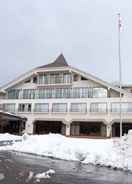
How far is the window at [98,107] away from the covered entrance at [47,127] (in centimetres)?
712

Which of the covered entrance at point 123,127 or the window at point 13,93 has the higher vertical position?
the window at point 13,93

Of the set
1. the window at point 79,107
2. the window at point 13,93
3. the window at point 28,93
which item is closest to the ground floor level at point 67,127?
the window at point 79,107

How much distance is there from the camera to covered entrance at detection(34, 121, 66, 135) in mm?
53006

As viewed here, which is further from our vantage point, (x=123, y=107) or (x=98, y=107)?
(x=98, y=107)

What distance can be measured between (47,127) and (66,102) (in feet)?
23.7

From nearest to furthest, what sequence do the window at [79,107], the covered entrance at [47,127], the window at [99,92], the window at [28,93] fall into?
the window at [79,107] → the window at [99,92] → the covered entrance at [47,127] → the window at [28,93]

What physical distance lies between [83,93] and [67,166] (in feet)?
111

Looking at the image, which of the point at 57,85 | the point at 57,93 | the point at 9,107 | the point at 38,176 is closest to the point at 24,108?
the point at 9,107

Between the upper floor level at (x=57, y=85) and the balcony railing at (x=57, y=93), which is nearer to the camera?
the upper floor level at (x=57, y=85)

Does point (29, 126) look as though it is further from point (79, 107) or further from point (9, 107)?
point (79, 107)

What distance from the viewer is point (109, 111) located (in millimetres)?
47500

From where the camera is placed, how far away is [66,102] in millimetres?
50250

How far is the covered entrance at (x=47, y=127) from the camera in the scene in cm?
5301

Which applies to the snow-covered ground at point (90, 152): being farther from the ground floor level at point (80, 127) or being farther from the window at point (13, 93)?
the window at point (13, 93)
